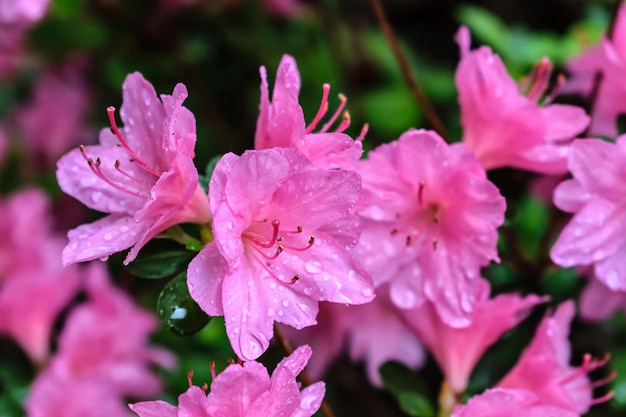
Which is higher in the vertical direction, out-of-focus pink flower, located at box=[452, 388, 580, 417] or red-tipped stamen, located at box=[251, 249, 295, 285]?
red-tipped stamen, located at box=[251, 249, 295, 285]

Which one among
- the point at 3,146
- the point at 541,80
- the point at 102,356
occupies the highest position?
the point at 541,80

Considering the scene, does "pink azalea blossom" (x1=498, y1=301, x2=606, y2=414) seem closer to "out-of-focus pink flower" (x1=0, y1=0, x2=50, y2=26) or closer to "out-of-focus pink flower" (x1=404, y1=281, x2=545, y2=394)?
"out-of-focus pink flower" (x1=404, y1=281, x2=545, y2=394)

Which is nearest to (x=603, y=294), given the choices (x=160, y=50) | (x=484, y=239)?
(x=484, y=239)

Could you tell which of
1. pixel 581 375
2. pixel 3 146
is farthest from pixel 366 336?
pixel 3 146

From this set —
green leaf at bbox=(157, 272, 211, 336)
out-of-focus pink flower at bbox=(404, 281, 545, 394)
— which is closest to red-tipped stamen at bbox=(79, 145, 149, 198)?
green leaf at bbox=(157, 272, 211, 336)

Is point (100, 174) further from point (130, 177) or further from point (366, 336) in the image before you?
point (366, 336)

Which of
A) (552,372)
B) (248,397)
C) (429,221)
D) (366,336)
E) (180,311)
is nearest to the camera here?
(248,397)
